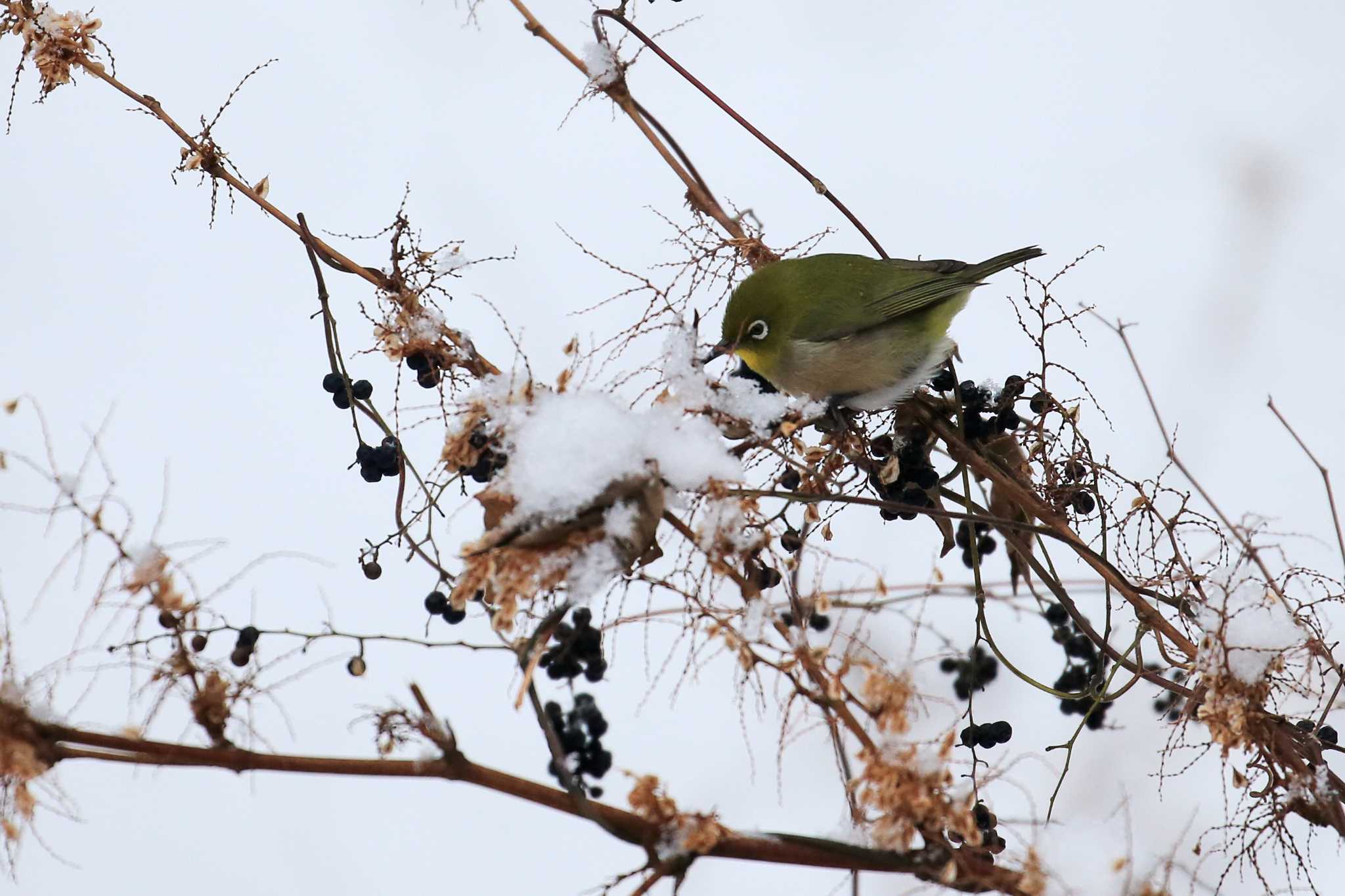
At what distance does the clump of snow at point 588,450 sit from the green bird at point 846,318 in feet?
2.79

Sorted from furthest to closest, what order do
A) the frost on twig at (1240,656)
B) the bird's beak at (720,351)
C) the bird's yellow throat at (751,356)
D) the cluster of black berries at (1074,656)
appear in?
the bird's yellow throat at (751,356)
the cluster of black berries at (1074,656)
the bird's beak at (720,351)
the frost on twig at (1240,656)

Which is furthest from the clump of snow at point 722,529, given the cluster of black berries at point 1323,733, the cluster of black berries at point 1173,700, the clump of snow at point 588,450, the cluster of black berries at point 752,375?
the cluster of black berries at point 752,375

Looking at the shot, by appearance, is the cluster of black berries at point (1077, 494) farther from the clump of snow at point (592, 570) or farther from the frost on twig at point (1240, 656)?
the clump of snow at point (592, 570)

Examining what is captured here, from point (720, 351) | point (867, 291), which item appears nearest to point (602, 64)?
point (720, 351)

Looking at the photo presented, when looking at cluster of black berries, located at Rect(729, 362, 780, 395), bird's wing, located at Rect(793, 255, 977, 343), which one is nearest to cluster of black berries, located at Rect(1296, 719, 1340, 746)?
cluster of black berries, located at Rect(729, 362, 780, 395)

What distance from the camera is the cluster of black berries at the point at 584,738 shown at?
1.26 meters

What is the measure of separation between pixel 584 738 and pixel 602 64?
41.2 inches

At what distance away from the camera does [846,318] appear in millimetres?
2209

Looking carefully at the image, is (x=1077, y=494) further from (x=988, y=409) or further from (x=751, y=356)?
(x=751, y=356)

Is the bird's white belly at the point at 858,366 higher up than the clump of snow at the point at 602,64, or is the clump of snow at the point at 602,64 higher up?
the clump of snow at the point at 602,64

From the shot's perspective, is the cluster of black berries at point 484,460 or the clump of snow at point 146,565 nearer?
the clump of snow at point 146,565

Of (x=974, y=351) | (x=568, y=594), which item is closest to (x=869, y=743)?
(x=568, y=594)

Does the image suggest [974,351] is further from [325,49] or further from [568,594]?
[568,594]

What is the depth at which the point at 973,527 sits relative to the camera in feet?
5.32
